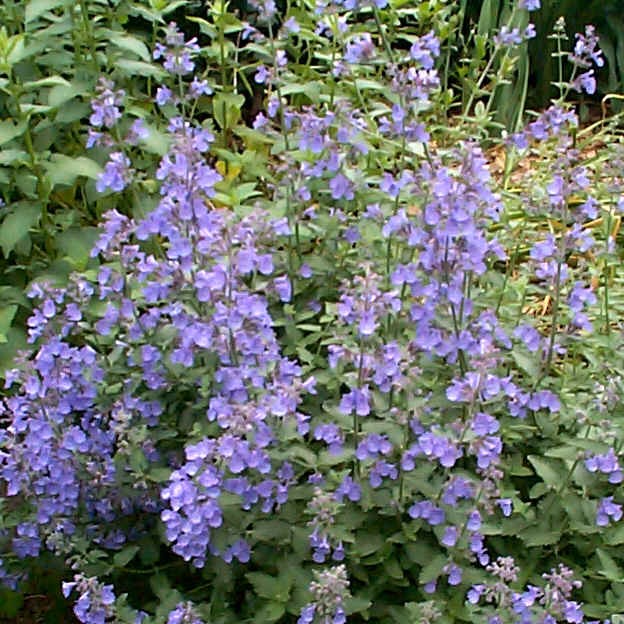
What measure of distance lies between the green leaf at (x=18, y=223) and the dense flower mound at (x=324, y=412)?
1.57 ft

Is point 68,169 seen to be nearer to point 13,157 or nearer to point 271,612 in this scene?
point 13,157

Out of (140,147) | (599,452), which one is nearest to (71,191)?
(140,147)

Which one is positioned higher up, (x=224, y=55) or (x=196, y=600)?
(x=224, y=55)

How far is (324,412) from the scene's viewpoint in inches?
95.6

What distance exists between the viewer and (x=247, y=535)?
2.28m

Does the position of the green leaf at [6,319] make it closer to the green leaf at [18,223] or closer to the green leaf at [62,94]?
the green leaf at [18,223]

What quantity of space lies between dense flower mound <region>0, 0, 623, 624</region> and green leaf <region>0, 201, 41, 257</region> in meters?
0.48

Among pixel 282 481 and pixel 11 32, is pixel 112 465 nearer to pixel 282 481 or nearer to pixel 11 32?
pixel 282 481

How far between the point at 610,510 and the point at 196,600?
0.88 meters

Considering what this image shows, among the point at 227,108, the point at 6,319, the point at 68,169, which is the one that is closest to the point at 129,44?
the point at 68,169

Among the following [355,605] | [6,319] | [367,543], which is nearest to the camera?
[355,605]

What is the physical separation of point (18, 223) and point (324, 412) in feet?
3.43

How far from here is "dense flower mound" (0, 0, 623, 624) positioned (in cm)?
209

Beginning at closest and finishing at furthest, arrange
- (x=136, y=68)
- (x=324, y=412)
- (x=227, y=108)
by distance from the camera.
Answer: (x=324, y=412), (x=136, y=68), (x=227, y=108)
